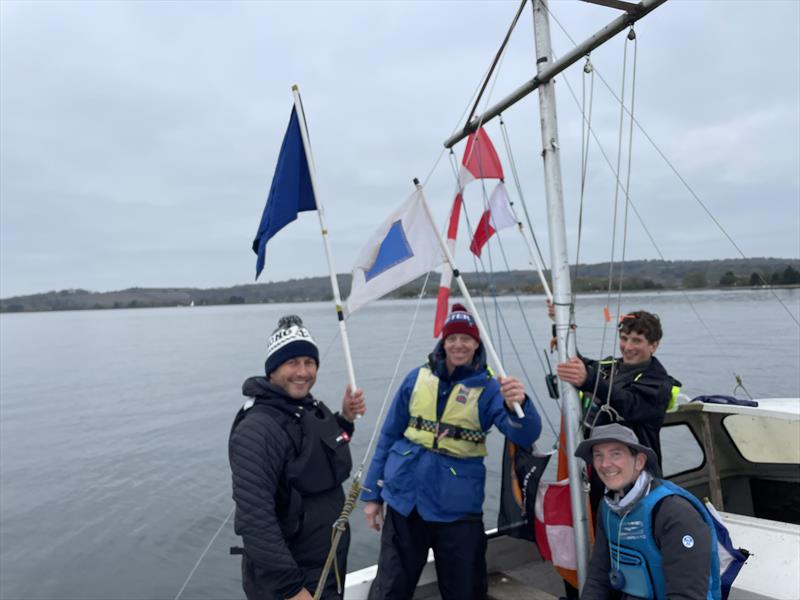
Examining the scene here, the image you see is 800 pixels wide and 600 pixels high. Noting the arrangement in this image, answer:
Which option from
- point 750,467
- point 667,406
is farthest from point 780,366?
point 667,406

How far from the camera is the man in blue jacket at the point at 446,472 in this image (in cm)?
295

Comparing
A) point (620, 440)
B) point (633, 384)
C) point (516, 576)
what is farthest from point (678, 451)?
point (620, 440)

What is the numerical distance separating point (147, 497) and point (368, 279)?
767 cm

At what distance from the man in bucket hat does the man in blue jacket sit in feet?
Result: 1.62

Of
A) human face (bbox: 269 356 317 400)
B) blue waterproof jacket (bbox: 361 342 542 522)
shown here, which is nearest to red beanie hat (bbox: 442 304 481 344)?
blue waterproof jacket (bbox: 361 342 542 522)

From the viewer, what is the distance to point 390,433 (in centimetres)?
331

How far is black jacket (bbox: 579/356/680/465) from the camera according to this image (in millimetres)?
2953

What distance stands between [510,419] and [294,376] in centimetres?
119

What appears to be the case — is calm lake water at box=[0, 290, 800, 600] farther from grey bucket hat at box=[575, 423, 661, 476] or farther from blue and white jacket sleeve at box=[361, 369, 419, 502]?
grey bucket hat at box=[575, 423, 661, 476]

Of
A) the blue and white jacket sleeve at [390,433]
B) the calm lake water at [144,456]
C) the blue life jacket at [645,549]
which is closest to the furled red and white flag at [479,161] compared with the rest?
the blue and white jacket sleeve at [390,433]

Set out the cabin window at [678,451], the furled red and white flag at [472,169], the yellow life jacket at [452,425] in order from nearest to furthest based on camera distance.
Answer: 1. the yellow life jacket at [452,425]
2. the furled red and white flag at [472,169]
3. the cabin window at [678,451]

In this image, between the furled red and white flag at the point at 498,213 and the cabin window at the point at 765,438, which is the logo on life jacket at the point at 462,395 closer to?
the furled red and white flag at the point at 498,213

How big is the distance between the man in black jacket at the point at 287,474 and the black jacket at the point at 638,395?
1430mm

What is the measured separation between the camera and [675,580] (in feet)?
7.04
